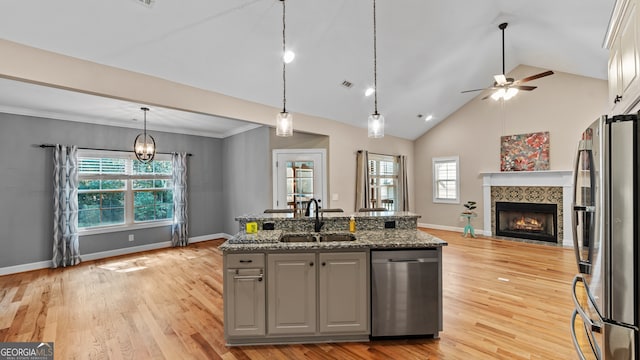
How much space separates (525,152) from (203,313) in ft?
23.8

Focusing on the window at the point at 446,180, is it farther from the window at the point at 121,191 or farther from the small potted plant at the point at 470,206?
the window at the point at 121,191

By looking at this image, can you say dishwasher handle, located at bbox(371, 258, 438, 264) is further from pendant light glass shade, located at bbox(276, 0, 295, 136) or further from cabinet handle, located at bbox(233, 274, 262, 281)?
pendant light glass shade, located at bbox(276, 0, 295, 136)

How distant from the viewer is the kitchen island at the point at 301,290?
236 centimetres

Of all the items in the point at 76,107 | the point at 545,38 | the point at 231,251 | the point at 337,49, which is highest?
the point at 545,38

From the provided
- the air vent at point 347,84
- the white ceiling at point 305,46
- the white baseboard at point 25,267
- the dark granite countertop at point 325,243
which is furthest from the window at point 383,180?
the white baseboard at point 25,267

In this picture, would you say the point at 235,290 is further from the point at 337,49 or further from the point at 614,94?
the point at 614,94

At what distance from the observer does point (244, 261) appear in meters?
2.35

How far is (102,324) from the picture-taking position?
9.21ft

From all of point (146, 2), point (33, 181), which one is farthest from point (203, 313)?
point (33, 181)

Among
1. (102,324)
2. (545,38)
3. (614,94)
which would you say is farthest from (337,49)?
(102,324)

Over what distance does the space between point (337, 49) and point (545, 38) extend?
3822mm

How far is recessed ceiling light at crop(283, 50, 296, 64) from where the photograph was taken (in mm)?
A: 3573

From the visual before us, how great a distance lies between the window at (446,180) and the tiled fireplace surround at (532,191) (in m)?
0.73

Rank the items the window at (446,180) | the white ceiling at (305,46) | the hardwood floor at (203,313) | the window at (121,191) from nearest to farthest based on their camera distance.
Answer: the hardwood floor at (203,313) < the white ceiling at (305,46) < the window at (121,191) < the window at (446,180)
